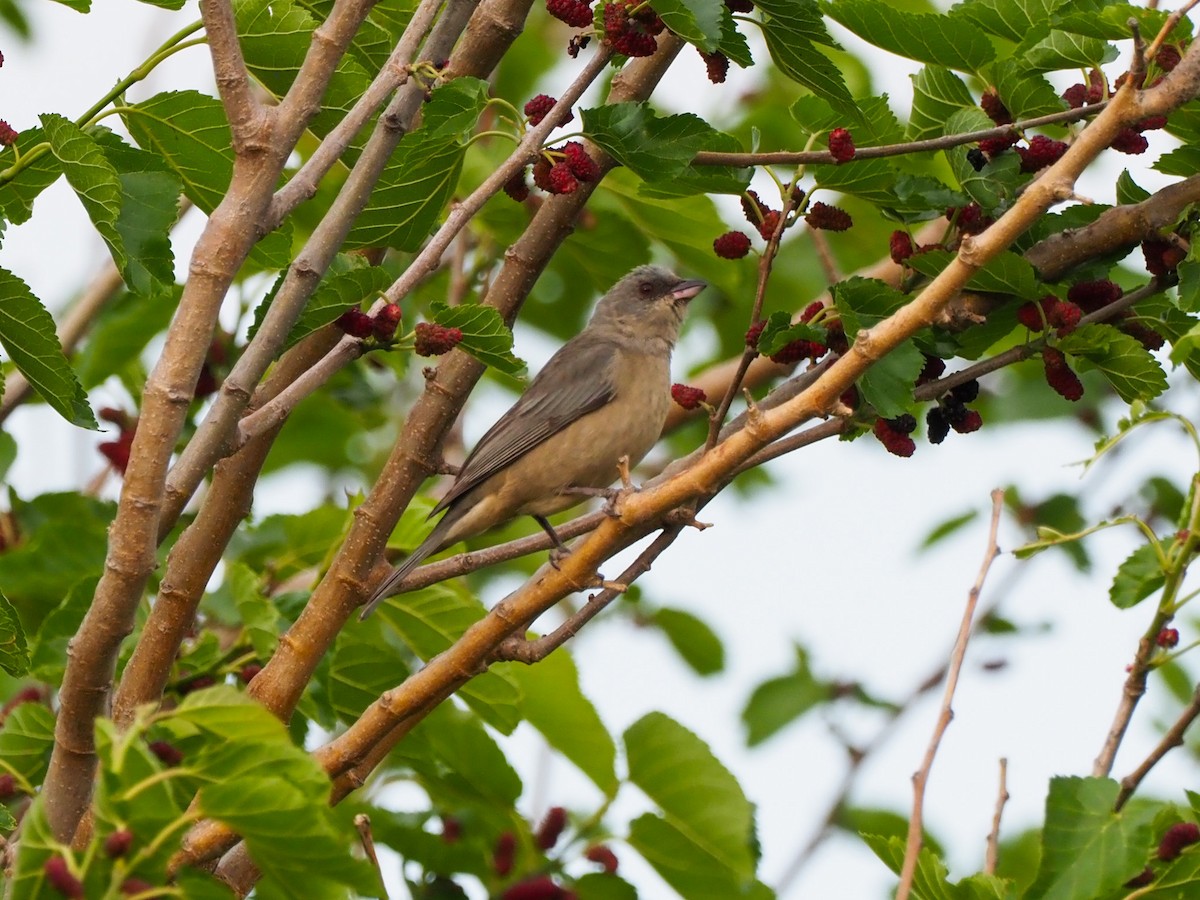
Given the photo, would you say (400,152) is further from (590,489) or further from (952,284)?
(590,489)

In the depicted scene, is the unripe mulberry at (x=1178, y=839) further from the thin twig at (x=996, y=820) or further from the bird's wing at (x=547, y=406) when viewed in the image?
the bird's wing at (x=547, y=406)

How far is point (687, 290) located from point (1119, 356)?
372cm

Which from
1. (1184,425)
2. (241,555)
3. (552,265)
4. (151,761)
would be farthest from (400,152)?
(552,265)

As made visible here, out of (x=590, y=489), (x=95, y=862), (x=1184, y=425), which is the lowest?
(x=95, y=862)

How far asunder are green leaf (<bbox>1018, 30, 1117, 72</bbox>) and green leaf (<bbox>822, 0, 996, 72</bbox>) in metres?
0.13

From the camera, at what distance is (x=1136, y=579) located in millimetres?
4270

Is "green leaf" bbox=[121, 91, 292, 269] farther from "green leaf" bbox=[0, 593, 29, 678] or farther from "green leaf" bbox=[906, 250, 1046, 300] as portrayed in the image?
"green leaf" bbox=[906, 250, 1046, 300]

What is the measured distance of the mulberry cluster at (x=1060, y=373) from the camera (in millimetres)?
3945

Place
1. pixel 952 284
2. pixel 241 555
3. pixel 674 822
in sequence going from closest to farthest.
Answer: pixel 952 284 → pixel 674 822 → pixel 241 555

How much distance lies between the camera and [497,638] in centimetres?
379

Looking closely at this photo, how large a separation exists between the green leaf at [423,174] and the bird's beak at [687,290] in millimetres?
3324

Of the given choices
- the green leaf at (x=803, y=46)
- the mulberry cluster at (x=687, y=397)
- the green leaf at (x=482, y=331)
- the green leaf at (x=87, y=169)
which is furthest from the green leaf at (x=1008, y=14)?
the green leaf at (x=87, y=169)

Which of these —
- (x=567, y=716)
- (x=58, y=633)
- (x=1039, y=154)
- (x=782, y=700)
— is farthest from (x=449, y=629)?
(x=782, y=700)

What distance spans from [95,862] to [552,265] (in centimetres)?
556
